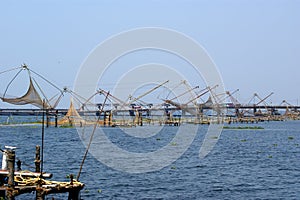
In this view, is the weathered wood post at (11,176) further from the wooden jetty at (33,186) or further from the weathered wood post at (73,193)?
the weathered wood post at (73,193)

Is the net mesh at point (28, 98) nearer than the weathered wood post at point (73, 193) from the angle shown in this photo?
No

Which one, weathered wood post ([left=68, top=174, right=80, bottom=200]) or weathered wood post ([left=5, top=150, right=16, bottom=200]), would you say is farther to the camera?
weathered wood post ([left=68, top=174, right=80, bottom=200])

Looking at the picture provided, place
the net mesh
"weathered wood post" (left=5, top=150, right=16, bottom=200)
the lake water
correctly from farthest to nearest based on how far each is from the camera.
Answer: the net mesh < the lake water < "weathered wood post" (left=5, top=150, right=16, bottom=200)

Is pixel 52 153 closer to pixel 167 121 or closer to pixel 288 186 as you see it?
pixel 288 186

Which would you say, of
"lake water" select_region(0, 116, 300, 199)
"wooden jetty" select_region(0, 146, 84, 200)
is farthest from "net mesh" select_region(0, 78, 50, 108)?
"wooden jetty" select_region(0, 146, 84, 200)

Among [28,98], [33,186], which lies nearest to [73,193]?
[33,186]

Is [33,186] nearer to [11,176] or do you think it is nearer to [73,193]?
[11,176]

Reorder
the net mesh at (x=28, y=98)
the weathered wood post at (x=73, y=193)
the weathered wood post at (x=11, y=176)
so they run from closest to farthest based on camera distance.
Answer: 1. the weathered wood post at (x=11, y=176)
2. the weathered wood post at (x=73, y=193)
3. the net mesh at (x=28, y=98)

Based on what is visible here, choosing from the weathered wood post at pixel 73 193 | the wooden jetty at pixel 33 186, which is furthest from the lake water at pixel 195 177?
the weathered wood post at pixel 73 193

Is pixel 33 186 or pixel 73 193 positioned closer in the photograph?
pixel 33 186

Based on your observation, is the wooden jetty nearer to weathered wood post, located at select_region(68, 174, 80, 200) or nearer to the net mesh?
weathered wood post, located at select_region(68, 174, 80, 200)

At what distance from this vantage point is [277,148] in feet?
195

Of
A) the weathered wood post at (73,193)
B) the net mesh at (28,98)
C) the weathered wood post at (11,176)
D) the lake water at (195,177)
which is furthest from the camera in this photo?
the net mesh at (28,98)

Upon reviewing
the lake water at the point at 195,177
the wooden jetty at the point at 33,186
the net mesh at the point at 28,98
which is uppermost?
the net mesh at the point at 28,98
